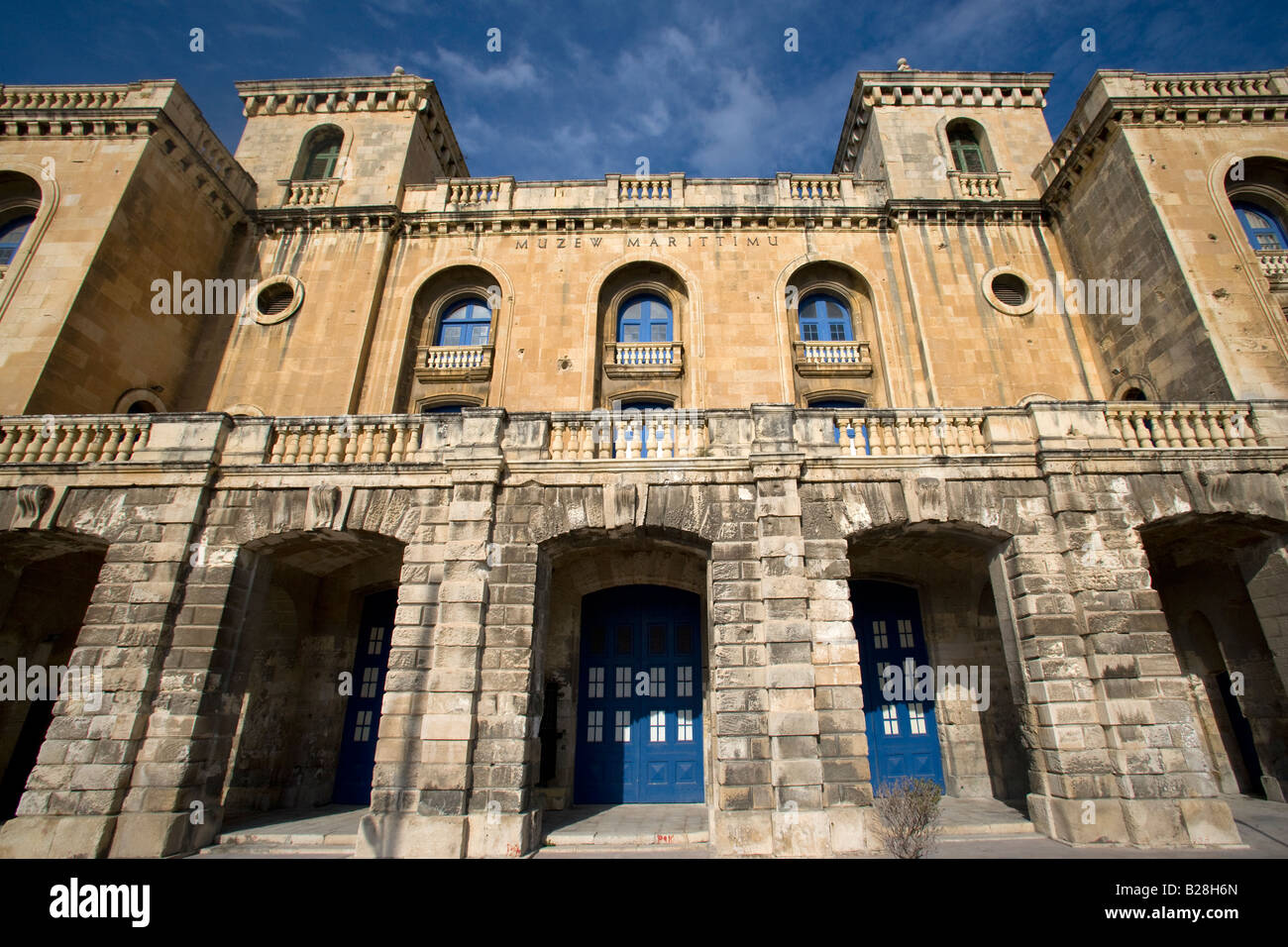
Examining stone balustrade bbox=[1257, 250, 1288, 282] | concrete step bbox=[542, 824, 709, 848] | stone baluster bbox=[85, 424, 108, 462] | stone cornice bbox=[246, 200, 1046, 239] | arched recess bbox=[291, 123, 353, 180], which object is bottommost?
concrete step bbox=[542, 824, 709, 848]

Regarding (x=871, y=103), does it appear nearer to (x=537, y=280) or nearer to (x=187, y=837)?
(x=537, y=280)

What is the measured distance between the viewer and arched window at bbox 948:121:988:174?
1872 cm

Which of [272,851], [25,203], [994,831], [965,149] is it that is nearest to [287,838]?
[272,851]

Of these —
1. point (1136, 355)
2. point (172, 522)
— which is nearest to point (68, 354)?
point (172, 522)

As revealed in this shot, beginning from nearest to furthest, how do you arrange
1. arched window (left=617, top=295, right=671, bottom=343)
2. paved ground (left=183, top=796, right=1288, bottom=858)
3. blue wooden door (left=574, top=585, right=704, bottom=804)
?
paved ground (left=183, top=796, right=1288, bottom=858) → blue wooden door (left=574, top=585, right=704, bottom=804) → arched window (left=617, top=295, right=671, bottom=343)

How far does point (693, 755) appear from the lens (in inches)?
495

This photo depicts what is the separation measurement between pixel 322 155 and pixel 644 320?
1227 centimetres

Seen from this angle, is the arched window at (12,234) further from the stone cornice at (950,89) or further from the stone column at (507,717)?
the stone cornice at (950,89)

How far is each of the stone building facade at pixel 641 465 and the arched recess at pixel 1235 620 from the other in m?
0.09

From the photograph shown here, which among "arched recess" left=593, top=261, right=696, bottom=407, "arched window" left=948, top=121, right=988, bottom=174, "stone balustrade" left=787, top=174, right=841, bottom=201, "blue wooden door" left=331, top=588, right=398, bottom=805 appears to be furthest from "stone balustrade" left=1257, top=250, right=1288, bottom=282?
"blue wooden door" left=331, top=588, right=398, bottom=805

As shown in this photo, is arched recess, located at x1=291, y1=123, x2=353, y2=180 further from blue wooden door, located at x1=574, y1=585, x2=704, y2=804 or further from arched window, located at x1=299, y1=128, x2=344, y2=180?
blue wooden door, located at x1=574, y1=585, x2=704, y2=804

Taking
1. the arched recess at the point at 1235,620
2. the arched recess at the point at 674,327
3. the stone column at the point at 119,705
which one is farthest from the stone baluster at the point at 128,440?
the arched recess at the point at 1235,620

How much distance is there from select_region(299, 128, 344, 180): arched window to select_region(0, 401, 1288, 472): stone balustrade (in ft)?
38.7
